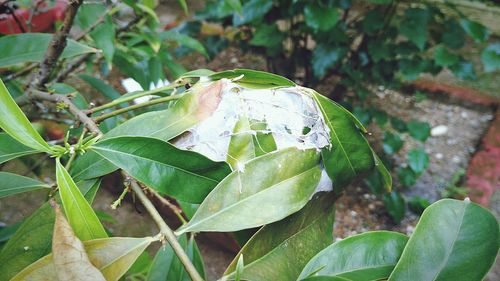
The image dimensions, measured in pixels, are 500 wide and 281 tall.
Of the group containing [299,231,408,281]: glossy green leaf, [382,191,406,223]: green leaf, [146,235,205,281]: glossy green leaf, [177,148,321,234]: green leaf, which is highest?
[177,148,321,234]: green leaf

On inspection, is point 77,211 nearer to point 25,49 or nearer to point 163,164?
point 163,164

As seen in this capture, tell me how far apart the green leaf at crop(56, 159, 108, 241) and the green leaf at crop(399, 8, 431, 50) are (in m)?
1.26

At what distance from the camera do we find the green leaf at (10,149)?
0.49 metres

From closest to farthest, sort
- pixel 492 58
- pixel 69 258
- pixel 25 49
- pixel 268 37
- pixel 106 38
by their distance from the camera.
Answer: pixel 69 258 < pixel 25 49 < pixel 106 38 < pixel 492 58 < pixel 268 37

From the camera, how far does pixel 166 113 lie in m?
0.46

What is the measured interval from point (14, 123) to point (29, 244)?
123mm

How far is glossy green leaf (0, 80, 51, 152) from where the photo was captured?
399 mm

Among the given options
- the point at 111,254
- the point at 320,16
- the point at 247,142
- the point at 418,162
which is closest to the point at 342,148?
the point at 247,142

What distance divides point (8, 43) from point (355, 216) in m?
1.24

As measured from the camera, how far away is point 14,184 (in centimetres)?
49

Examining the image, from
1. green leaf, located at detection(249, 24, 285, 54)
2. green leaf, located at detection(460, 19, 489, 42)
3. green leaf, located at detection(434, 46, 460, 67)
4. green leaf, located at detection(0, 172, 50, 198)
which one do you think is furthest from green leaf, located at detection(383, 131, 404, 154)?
green leaf, located at detection(0, 172, 50, 198)

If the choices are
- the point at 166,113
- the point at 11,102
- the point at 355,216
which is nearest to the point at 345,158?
the point at 166,113

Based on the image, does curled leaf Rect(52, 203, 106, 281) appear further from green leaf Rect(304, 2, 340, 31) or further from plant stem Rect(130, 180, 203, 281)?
green leaf Rect(304, 2, 340, 31)

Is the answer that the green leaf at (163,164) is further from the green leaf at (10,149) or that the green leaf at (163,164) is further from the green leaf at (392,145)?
the green leaf at (392,145)
